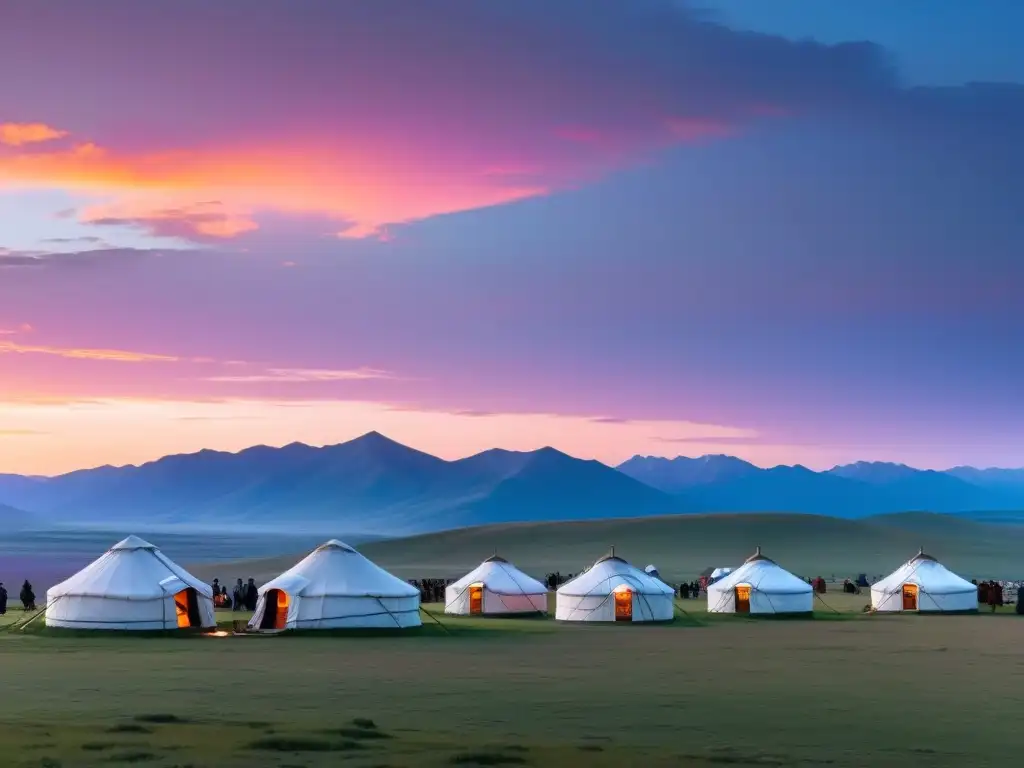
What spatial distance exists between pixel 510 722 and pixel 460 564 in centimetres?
9010

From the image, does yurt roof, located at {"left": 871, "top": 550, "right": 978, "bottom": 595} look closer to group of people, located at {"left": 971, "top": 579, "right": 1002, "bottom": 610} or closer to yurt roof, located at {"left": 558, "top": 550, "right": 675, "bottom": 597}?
group of people, located at {"left": 971, "top": 579, "right": 1002, "bottom": 610}

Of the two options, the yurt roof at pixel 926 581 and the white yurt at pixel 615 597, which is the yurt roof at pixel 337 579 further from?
the yurt roof at pixel 926 581

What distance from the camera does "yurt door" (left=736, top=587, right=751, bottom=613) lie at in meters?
58.8

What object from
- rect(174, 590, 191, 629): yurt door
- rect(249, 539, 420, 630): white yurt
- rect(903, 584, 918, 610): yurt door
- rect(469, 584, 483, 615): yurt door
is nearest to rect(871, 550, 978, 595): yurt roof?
rect(903, 584, 918, 610): yurt door

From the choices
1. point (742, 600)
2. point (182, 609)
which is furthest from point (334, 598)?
point (742, 600)

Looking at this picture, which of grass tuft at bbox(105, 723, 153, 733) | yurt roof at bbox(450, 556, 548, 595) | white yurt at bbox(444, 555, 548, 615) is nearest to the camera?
grass tuft at bbox(105, 723, 153, 733)

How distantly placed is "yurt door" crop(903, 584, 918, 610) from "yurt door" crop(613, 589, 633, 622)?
14.7 metres

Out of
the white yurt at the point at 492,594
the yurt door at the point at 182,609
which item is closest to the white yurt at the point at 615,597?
the white yurt at the point at 492,594

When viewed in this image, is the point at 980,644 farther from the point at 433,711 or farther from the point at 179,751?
the point at 179,751

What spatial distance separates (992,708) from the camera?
1085 inches

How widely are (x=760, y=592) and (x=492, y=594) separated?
1048cm

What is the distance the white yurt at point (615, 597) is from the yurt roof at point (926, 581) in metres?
12.8

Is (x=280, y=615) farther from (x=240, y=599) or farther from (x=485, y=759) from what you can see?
(x=485, y=759)

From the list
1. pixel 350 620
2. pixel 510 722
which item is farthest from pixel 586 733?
pixel 350 620
